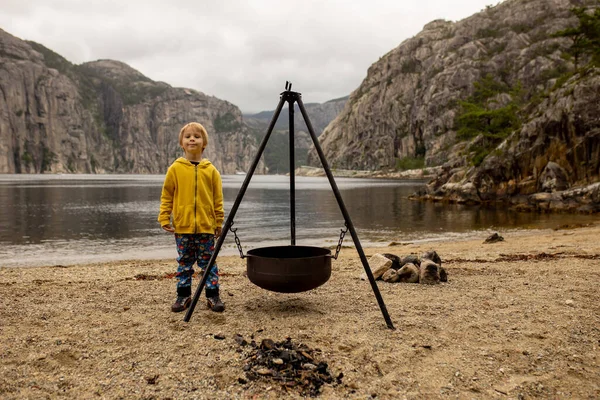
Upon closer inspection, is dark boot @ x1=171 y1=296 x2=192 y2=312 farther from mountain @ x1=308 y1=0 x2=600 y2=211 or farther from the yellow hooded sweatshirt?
mountain @ x1=308 y1=0 x2=600 y2=211

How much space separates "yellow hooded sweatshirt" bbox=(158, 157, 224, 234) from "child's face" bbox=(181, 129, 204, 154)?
0.57ft

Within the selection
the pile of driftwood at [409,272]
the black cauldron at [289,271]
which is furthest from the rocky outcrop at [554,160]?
the black cauldron at [289,271]

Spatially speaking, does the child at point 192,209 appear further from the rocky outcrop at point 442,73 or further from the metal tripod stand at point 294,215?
the rocky outcrop at point 442,73

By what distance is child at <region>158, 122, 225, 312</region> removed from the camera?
17.7ft

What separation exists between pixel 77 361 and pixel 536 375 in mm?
4588

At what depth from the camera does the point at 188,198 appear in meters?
5.41

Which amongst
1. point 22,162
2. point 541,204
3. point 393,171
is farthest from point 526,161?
point 22,162

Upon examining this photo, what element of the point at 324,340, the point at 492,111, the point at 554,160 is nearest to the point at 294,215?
the point at 324,340

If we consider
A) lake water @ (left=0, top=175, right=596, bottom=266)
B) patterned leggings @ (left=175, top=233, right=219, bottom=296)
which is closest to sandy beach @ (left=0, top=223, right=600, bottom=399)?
patterned leggings @ (left=175, top=233, right=219, bottom=296)

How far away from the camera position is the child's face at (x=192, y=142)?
5.55m

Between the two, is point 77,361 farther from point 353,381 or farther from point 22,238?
point 22,238

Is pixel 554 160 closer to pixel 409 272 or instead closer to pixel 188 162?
pixel 409 272

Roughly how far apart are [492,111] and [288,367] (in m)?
52.6

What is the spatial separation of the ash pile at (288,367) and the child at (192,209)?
64.4 inches
